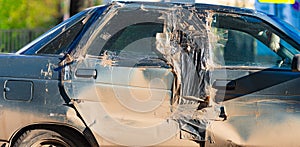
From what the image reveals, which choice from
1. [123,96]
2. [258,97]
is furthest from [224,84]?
[123,96]

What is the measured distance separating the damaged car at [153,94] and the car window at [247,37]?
0.03 m

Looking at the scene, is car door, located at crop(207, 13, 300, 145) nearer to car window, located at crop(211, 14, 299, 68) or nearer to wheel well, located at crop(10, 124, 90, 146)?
car window, located at crop(211, 14, 299, 68)

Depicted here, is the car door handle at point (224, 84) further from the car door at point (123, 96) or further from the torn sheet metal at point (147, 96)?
the car door at point (123, 96)

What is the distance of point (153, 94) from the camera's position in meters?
4.84

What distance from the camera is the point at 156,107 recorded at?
486cm

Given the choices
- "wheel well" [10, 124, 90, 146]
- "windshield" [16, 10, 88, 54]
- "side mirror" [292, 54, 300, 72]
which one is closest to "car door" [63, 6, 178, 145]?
"wheel well" [10, 124, 90, 146]

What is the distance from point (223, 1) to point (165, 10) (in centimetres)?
249

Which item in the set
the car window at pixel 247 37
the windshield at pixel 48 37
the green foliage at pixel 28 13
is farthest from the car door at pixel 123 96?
the green foliage at pixel 28 13

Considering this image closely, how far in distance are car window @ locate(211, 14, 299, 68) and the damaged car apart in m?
0.03

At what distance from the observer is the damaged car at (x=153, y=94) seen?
4848 millimetres

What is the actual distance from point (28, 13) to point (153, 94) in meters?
17.2

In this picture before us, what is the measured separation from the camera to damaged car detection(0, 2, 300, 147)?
485cm

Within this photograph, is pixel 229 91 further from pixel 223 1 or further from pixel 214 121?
pixel 223 1

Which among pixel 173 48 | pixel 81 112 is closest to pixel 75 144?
pixel 81 112
